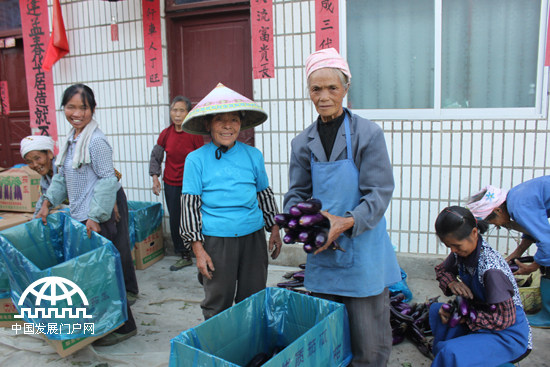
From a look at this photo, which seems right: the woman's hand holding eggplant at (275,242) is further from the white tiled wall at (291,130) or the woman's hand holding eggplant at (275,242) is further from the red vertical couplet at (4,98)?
the red vertical couplet at (4,98)

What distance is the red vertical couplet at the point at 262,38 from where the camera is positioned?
4062 mm

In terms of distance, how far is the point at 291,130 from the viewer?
4.20m

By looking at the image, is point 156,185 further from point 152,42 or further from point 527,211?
point 527,211

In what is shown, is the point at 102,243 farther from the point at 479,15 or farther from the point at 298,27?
the point at 479,15

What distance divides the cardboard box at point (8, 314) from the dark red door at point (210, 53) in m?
2.77

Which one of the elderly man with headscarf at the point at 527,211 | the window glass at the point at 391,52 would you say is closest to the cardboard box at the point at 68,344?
the elderly man with headscarf at the point at 527,211

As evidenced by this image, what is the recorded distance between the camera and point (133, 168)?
196 inches

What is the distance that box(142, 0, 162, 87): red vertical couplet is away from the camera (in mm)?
4504

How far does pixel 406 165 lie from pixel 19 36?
18.6ft

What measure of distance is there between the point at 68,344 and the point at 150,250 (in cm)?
208

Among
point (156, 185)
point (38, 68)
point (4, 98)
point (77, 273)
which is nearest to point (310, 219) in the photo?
point (77, 273)

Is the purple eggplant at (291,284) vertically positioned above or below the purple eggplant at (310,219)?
below

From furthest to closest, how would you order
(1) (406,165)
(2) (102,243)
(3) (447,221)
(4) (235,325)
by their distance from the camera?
(1) (406,165), (2) (102,243), (3) (447,221), (4) (235,325)

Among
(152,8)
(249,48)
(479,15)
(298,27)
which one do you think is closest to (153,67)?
(152,8)
